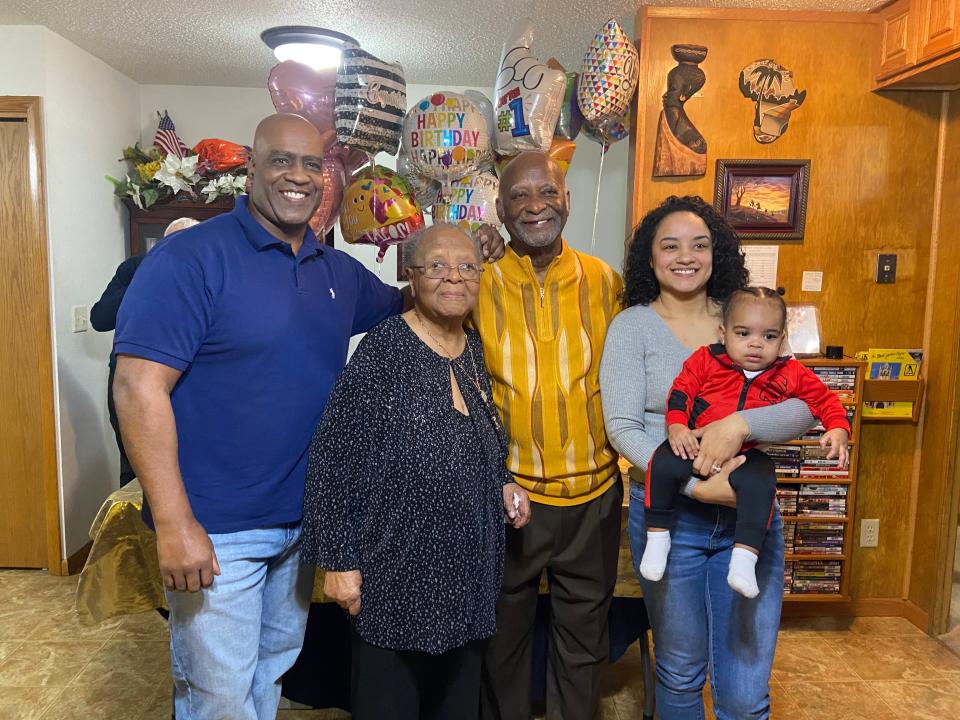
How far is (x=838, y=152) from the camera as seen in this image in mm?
2861

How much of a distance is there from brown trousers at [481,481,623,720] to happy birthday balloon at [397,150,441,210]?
43.4 inches

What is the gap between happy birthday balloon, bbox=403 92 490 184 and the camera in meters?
2.05

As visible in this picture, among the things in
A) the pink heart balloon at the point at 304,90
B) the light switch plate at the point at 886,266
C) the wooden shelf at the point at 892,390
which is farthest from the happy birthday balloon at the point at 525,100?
the wooden shelf at the point at 892,390

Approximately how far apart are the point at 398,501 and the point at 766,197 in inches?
87.0

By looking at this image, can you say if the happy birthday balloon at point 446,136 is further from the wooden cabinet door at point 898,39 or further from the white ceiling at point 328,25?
the wooden cabinet door at point 898,39

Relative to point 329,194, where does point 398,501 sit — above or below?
below

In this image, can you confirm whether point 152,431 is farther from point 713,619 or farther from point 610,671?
point 610,671

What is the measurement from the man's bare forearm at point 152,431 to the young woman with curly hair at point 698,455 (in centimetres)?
92

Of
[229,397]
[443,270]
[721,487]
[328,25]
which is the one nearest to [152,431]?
[229,397]

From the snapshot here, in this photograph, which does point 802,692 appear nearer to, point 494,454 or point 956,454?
point 956,454

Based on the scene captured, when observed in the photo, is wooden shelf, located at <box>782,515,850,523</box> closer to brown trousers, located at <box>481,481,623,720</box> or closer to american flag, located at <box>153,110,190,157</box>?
brown trousers, located at <box>481,481,623,720</box>

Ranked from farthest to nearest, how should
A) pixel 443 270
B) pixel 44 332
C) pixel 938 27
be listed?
pixel 44 332 < pixel 938 27 < pixel 443 270

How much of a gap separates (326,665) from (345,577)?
90 cm

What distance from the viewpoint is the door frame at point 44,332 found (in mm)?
3131
